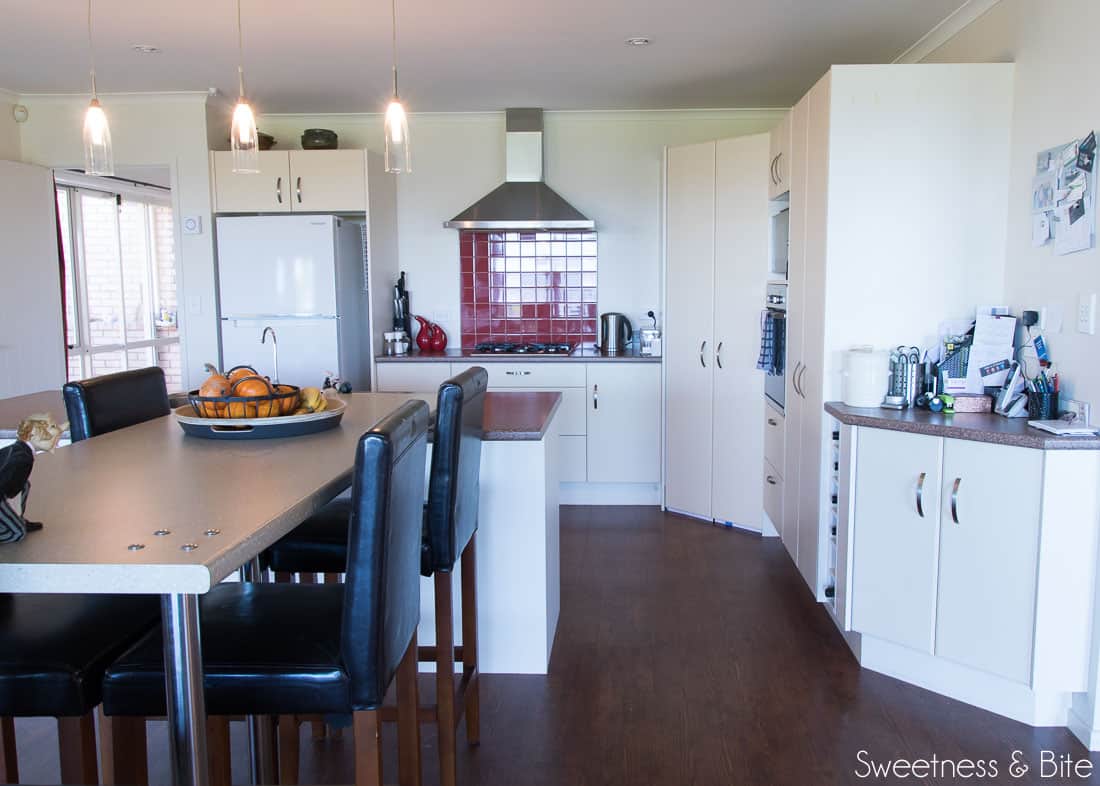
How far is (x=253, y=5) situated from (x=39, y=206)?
2.31 metres

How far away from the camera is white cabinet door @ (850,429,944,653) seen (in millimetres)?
2697

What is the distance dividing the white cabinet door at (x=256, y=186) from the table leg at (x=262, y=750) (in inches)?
134

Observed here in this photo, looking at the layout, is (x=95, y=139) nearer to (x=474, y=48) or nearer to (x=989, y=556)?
(x=474, y=48)

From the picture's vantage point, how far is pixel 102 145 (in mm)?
2582

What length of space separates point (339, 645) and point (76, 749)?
0.73 meters

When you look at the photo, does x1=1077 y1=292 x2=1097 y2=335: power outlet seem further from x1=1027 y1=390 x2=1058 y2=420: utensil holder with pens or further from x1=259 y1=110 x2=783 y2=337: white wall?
x1=259 y1=110 x2=783 y2=337: white wall

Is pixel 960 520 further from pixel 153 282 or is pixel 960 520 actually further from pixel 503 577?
pixel 153 282

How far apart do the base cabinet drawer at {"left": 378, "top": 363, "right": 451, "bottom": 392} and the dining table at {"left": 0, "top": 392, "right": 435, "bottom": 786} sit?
2.97 meters

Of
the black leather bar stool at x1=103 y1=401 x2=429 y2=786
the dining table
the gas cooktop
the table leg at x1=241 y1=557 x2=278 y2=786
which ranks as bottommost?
the table leg at x1=241 y1=557 x2=278 y2=786

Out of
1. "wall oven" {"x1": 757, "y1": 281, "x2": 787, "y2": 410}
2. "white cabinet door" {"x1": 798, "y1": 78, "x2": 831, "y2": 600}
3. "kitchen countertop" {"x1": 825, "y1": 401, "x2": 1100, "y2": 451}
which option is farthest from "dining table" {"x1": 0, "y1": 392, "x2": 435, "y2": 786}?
"wall oven" {"x1": 757, "y1": 281, "x2": 787, "y2": 410}

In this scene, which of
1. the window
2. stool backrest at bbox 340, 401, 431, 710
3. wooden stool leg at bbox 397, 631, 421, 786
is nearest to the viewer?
stool backrest at bbox 340, 401, 431, 710

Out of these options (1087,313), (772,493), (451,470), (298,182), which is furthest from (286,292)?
(1087,313)

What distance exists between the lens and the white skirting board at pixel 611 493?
5.19 meters

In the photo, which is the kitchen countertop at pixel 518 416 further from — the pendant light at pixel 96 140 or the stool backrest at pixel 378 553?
the pendant light at pixel 96 140
